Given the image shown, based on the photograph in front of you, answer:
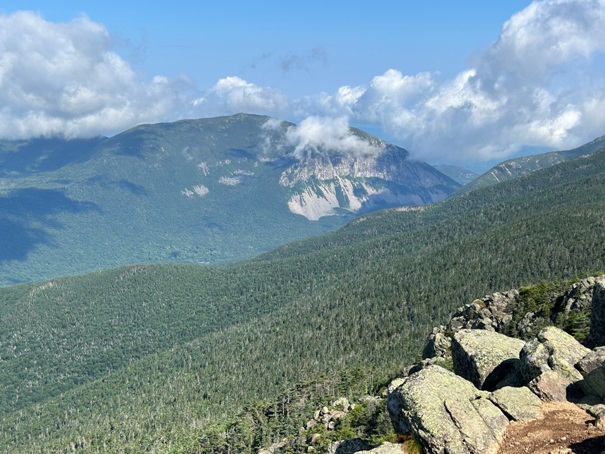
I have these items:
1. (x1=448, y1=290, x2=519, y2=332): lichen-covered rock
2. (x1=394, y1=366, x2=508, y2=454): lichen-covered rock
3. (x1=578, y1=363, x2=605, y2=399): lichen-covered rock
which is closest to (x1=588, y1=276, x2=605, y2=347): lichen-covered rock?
(x1=578, y1=363, x2=605, y2=399): lichen-covered rock

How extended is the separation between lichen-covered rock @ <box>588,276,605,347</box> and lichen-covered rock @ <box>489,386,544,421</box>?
23213mm

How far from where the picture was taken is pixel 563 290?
12975 cm

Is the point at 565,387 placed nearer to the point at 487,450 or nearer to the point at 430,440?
the point at 487,450

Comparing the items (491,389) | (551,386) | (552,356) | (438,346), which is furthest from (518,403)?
(438,346)

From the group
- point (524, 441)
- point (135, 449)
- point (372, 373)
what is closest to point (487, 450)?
point (524, 441)

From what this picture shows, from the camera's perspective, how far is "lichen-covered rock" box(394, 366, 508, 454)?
4169 cm

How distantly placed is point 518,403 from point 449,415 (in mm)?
7011

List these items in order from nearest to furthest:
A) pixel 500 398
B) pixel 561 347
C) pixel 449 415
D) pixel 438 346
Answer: pixel 449 415 → pixel 500 398 → pixel 561 347 → pixel 438 346

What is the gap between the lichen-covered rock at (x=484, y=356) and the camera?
5578 centimetres

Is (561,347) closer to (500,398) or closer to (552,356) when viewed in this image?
(552,356)

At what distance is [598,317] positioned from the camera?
6519cm

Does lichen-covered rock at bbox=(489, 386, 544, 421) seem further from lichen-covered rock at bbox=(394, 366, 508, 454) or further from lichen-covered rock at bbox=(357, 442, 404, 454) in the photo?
lichen-covered rock at bbox=(357, 442, 404, 454)

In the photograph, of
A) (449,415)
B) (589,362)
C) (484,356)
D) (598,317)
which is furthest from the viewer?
(598,317)

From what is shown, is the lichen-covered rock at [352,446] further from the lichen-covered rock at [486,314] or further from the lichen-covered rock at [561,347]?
the lichen-covered rock at [486,314]
